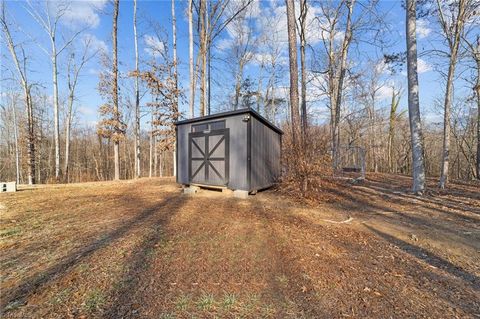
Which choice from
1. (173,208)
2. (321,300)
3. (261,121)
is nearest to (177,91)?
(261,121)

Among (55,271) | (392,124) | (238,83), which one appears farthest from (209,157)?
(392,124)

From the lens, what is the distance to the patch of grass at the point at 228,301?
168cm

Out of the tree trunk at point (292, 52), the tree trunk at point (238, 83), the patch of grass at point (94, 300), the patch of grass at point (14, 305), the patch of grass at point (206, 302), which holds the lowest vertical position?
the patch of grass at point (206, 302)

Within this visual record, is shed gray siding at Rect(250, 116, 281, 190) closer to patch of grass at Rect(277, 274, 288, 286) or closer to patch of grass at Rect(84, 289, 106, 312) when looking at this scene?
patch of grass at Rect(277, 274, 288, 286)

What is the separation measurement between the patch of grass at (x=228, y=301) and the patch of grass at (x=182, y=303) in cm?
32

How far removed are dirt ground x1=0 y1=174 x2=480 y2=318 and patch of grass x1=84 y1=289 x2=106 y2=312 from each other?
0.03 feet

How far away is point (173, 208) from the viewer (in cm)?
487

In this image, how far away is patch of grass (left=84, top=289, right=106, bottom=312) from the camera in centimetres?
166

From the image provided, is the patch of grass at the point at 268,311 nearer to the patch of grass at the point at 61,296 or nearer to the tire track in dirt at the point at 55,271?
the patch of grass at the point at 61,296

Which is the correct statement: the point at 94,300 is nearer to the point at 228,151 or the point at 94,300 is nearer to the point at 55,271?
the point at 55,271

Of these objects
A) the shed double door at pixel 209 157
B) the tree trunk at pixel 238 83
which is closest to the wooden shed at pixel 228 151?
the shed double door at pixel 209 157

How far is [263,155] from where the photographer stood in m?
7.14

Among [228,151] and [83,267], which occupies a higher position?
[228,151]

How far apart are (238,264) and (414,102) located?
25.0 feet
